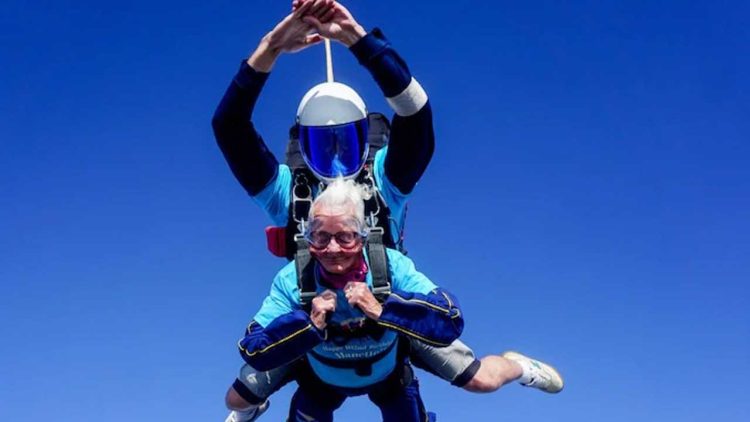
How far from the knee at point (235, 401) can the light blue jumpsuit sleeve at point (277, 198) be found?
1451mm

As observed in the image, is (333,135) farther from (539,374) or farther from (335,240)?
(539,374)

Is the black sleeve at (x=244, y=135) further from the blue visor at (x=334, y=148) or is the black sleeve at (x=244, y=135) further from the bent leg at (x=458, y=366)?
the bent leg at (x=458, y=366)

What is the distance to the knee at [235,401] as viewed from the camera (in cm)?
594

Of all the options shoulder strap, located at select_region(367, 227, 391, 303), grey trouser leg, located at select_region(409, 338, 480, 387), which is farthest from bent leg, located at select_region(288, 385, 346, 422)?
shoulder strap, located at select_region(367, 227, 391, 303)

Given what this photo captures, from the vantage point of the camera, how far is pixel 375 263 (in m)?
4.62

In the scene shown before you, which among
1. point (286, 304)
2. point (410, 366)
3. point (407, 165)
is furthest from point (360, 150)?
point (410, 366)

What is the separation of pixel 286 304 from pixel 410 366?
134 centimetres

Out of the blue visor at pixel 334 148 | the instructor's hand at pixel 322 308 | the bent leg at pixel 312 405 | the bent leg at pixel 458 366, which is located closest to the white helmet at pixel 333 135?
the blue visor at pixel 334 148

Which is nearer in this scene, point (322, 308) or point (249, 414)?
point (322, 308)

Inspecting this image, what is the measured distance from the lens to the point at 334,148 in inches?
203

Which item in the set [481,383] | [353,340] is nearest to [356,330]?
[353,340]

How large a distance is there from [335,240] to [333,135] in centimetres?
91

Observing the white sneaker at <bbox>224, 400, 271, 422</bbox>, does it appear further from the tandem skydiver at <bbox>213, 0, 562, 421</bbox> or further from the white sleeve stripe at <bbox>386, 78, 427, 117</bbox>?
the white sleeve stripe at <bbox>386, 78, 427, 117</bbox>

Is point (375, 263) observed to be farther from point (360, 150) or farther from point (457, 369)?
point (457, 369)
